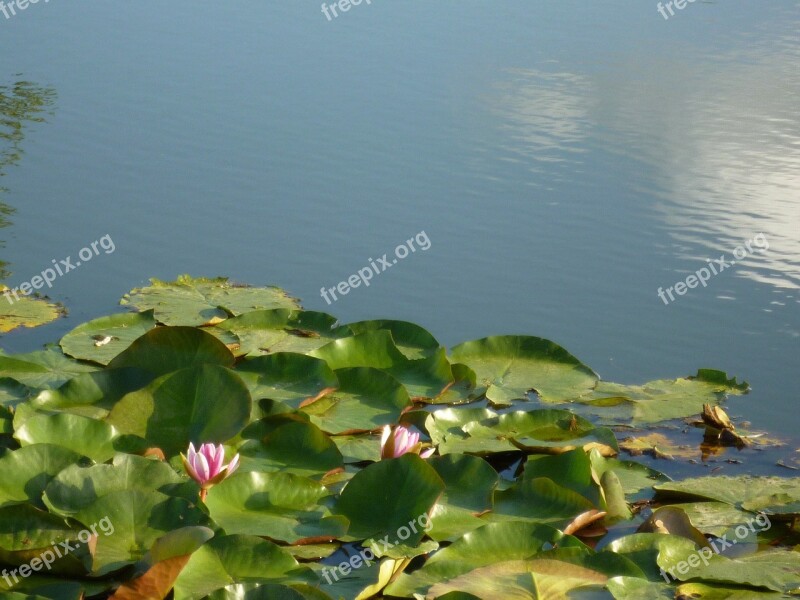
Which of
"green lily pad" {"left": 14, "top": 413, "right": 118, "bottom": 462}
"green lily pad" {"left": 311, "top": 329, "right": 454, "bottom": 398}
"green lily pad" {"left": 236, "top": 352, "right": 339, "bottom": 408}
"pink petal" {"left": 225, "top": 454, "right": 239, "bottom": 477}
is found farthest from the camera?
"green lily pad" {"left": 311, "top": 329, "right": 454, "bottom": 398}

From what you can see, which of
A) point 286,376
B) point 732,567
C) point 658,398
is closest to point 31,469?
point 286,376

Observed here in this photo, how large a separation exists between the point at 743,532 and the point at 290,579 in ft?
4.86

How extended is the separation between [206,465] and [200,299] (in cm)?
189

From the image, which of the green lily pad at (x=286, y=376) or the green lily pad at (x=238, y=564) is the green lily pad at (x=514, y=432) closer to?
Result: the green lily pad at (x=286, y=376)

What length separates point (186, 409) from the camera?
3117 millimetres

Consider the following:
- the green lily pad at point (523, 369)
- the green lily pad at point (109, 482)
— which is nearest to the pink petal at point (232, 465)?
the green lily pad at point (109, 482)

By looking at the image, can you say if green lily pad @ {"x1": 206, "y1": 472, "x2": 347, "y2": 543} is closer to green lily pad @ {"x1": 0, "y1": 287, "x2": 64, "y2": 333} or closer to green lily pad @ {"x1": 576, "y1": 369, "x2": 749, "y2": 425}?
green lily pad @ {"x1": 576, "y1": 369, "x2": 749, "y2": 425}

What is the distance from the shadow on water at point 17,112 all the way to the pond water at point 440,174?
0.21 feet

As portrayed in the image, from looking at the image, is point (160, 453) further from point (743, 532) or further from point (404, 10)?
point (404, 10)

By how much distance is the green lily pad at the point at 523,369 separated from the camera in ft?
13.0

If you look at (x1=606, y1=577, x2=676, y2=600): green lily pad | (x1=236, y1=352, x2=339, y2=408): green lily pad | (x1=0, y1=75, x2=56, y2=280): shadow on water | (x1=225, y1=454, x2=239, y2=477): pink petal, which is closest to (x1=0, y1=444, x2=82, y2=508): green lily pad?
(x1=225, y1=454, x2=239, y2=477): pink petal

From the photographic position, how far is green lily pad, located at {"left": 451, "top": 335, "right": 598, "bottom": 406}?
156 inches

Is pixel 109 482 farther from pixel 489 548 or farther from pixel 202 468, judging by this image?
pixel 489 548

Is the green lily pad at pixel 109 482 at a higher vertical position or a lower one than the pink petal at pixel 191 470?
higher
